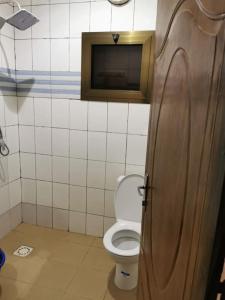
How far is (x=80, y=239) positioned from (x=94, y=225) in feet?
0.65

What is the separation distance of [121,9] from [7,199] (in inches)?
79.5

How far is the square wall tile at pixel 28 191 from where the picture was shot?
236 cm

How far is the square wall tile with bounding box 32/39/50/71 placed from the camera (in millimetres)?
2027

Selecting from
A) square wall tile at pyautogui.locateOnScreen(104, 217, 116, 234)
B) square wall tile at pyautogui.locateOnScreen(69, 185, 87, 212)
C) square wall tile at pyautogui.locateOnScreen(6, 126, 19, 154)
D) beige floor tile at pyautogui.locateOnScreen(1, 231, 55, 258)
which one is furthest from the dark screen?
beige floor tile at pyautogui.locateOnScreen(1, 231, 55, 258)

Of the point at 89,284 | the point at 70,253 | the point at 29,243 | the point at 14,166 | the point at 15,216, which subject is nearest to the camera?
the point at 89,284

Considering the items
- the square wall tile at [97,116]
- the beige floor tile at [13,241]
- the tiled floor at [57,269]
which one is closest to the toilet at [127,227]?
the tiled floor at [57,269]

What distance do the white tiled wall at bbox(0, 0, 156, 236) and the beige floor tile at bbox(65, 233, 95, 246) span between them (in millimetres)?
61

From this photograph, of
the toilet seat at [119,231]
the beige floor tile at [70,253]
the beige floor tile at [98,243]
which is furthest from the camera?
the beige floor tile at [98,243]

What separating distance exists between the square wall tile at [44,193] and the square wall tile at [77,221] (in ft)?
Answer: 0.89

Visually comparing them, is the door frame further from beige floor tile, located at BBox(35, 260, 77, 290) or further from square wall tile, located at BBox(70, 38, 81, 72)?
square wall tile, located at BBox(70, 38, 81, 72)

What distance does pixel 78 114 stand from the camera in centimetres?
207

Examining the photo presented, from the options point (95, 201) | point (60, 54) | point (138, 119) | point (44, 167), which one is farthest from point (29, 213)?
point (60, 54)

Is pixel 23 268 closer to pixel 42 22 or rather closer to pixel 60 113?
pixel 60 113

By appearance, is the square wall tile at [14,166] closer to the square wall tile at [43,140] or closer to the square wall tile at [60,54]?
the square wall tile at [43,140]
